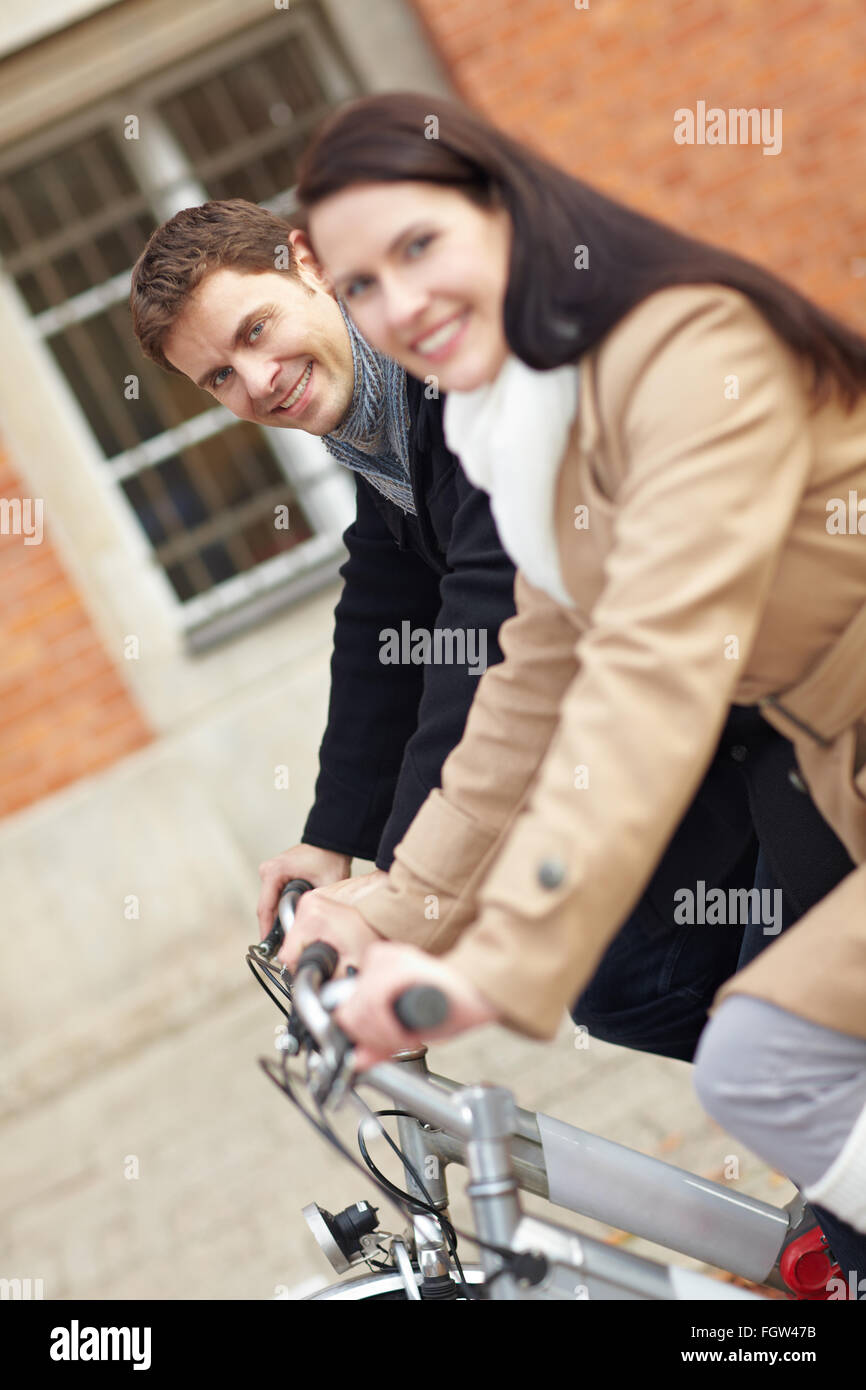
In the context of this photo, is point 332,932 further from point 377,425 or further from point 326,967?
point 377,425

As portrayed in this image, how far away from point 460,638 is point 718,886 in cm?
55

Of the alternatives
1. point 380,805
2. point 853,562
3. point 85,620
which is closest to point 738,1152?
point 380,805

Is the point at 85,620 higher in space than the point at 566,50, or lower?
lower

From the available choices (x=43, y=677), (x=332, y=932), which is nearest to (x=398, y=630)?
(x=332, y=932)

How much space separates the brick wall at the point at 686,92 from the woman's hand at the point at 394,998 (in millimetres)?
4773

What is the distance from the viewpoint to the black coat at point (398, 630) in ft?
6.34

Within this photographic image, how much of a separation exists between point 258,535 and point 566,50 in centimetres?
233

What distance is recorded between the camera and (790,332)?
4.45ft

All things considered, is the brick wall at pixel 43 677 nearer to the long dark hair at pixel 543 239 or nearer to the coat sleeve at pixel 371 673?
the coat sleeve at pixel 371 673

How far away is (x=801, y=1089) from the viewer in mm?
1417

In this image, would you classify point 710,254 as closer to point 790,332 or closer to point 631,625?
point 790,332

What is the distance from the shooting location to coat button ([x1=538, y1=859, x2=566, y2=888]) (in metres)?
1.24

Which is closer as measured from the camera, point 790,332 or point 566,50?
point 790,332
